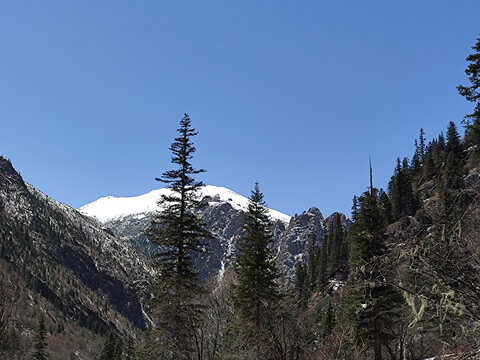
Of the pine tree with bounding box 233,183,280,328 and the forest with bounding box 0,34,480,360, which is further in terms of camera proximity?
the pine tree with bounding box 233,183,280,328

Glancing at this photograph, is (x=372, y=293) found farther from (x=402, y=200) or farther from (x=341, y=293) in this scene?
(x=402, y=200)

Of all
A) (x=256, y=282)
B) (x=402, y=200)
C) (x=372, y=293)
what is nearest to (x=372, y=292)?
(x=372, y=293)

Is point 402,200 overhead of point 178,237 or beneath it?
overhead

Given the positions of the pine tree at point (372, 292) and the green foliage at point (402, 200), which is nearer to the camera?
the pine tree at point (372, 292)

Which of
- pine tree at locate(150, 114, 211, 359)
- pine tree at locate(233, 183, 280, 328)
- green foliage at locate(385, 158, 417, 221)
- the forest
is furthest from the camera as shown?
green foliage at locate(385, 158, 417, 221)

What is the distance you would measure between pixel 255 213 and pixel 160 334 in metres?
15.3

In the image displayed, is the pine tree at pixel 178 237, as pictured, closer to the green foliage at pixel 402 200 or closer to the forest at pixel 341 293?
the forest at pixel 341 293

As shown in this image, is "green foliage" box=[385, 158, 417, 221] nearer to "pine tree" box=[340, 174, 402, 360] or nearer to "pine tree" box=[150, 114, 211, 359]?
"pine tree" box=[340, 174, 402, 360]

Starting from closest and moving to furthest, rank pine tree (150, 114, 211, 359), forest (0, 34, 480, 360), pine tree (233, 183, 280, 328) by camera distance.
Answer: forest (0, 34, 480, 360), pine tree (150, 114, 211, 359), pine tree (233, 183, 280, 328)

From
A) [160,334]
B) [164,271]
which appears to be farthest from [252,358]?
[164,271]

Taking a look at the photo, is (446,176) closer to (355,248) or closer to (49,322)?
(355,248)

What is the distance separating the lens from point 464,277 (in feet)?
11.2

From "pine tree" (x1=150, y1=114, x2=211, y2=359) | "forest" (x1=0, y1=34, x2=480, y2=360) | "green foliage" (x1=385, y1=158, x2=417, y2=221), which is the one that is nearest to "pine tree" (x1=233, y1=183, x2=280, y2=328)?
"forest" (x1=0, y1=34, x2=480, y2=360)

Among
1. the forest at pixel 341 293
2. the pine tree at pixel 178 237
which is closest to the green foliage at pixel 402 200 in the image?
the forest at pixel 341 293
